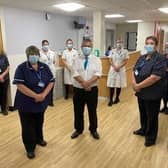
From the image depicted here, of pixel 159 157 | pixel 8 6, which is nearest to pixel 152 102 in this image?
pixel 159 157

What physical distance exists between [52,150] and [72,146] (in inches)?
11.1

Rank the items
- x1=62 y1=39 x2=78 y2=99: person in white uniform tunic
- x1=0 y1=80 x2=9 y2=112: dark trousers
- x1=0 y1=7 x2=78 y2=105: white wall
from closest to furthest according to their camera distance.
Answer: x1=0 y1=80 x2=9 y2=112: dark trousers, x1=0 y1=7 x2=78 y2=105: white wall, x1=62 y1=39 x2=78 y2=99: person in white uniform tunic

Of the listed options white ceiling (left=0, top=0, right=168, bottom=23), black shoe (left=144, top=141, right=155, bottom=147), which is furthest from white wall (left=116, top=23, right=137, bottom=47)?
black shoe (left=144, top=141, right=155, bottom=147)

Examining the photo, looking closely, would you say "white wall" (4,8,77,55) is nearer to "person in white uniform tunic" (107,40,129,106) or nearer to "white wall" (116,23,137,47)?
"person in white uniform tunic" (107,40,129,106)

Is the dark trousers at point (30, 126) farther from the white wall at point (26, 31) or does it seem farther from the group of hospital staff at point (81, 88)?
the white wall at point (26, 31)

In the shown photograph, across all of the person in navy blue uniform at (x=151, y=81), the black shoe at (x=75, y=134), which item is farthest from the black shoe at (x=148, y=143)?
the black shoe at (x=75, y=134)

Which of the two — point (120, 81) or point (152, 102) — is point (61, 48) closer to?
point (120, 81)

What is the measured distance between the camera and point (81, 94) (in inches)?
118

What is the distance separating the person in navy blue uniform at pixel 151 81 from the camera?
2705 millimetres

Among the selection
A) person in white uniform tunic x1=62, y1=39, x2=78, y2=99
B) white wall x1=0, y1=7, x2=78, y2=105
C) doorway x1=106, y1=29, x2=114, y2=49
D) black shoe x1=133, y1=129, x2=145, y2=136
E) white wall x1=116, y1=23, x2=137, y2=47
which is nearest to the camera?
black shoe x1=133, y1=129, x2=145, y2=136

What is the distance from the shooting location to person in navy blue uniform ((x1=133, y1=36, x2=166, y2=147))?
2705 millimetres

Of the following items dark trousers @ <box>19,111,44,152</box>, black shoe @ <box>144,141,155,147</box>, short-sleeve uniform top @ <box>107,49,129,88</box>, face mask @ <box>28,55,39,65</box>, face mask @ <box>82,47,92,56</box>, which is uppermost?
face mask @ <box>82,47,92,56</box>

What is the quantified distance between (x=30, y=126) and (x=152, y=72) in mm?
1644

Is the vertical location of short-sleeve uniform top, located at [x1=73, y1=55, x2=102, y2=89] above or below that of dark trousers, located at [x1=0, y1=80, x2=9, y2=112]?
above
